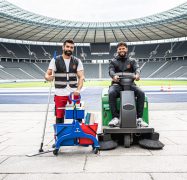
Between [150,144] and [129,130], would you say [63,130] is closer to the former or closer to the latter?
[129,130]

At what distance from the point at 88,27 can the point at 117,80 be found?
162ft

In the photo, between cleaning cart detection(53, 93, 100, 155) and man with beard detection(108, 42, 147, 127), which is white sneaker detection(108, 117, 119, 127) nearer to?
man with beard detection(108, 42, 147, 127)

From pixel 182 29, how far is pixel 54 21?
2430 centimetres

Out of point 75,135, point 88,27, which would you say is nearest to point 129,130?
point 75,135

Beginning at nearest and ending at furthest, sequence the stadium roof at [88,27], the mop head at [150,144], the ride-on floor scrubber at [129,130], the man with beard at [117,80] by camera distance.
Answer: the mop head at [150,144]
the ride-on floor scrubber at [129,130]
the man with beard at [117,80]
the stadium roof at [88,27]

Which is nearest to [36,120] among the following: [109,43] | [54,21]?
[54,21]

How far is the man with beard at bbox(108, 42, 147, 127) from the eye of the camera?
4.94 meters

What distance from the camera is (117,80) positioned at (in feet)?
16.8

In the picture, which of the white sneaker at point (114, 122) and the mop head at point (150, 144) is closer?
the mop head at point (150, 144)

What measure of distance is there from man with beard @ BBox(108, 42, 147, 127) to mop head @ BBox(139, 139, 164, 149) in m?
0.30

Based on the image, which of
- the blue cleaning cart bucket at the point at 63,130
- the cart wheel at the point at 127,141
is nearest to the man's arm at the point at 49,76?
the blue cleaning cart bucket at the point at 63,130

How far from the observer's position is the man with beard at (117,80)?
4.94 metres

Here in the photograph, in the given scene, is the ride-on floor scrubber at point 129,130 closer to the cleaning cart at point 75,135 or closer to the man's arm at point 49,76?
the cleaning cart at point 75,135

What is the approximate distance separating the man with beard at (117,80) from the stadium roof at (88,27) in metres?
36.6
